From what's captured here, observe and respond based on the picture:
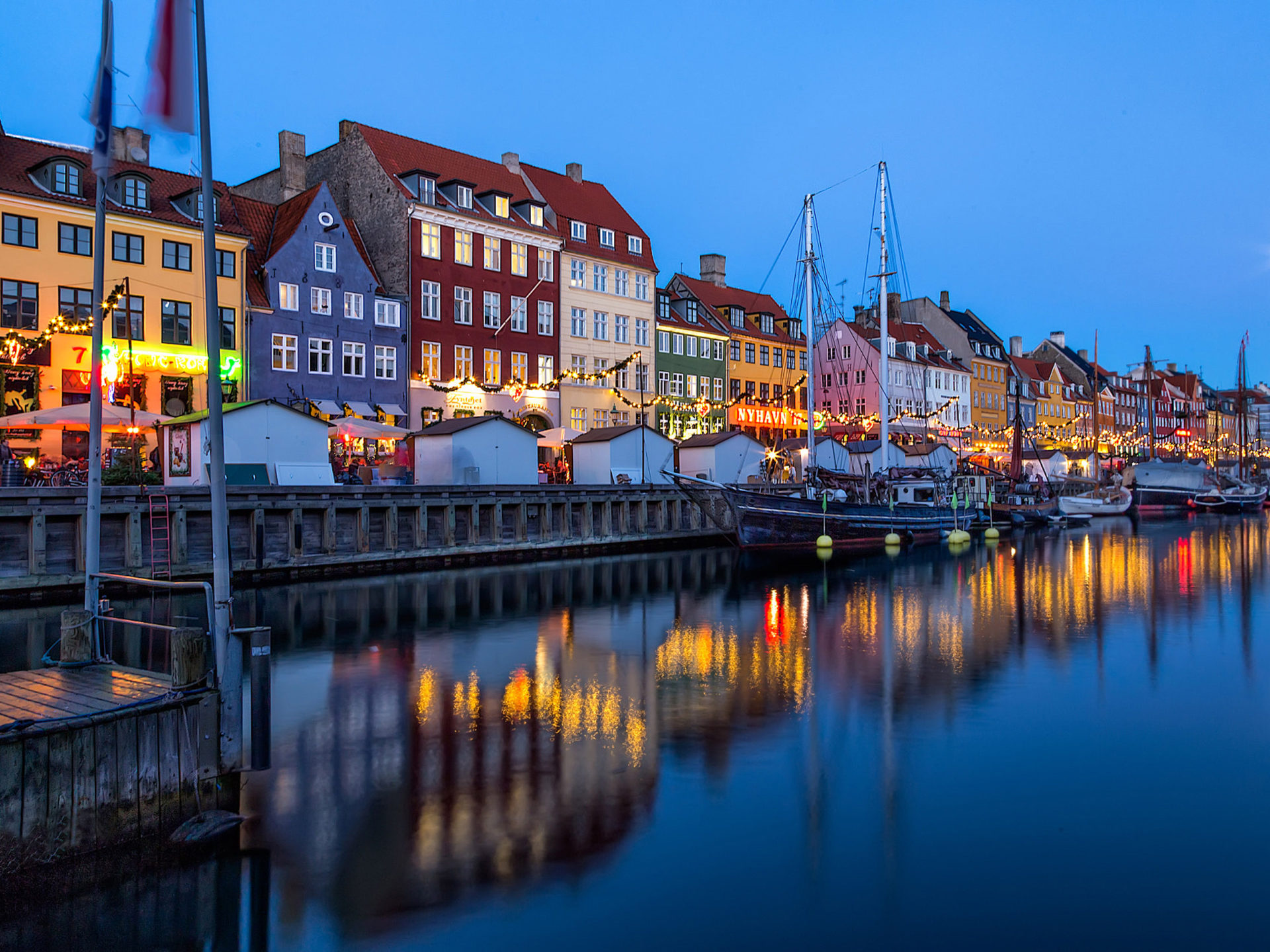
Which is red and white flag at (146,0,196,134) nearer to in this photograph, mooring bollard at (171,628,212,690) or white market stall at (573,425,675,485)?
mooring bollard at (171,628,212,690)

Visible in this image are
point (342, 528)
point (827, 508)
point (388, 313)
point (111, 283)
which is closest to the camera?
point (342, 528)

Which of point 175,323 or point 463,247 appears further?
point 463,247

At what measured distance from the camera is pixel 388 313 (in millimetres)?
49688

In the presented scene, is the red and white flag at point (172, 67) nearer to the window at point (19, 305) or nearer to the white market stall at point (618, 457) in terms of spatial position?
the window at point (19, 305)

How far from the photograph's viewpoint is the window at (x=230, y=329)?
42909 millimetres

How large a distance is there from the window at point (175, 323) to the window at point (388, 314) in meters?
9.18

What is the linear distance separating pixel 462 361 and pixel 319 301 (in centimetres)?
812

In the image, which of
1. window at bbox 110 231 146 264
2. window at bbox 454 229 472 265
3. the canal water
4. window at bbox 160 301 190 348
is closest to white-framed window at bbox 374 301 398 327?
window at bbox 454 229 472 265

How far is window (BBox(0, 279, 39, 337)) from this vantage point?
3741 cm

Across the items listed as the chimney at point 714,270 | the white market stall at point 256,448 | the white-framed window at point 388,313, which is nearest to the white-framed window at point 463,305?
the white-framed window at point 388,313

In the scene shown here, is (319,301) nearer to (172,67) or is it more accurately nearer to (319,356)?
(319,356)

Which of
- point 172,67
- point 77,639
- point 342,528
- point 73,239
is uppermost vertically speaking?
point 73,239

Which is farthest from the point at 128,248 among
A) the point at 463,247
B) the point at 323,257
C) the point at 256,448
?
the point at 463,247

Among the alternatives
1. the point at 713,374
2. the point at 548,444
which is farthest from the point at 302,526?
the point at 713,374
